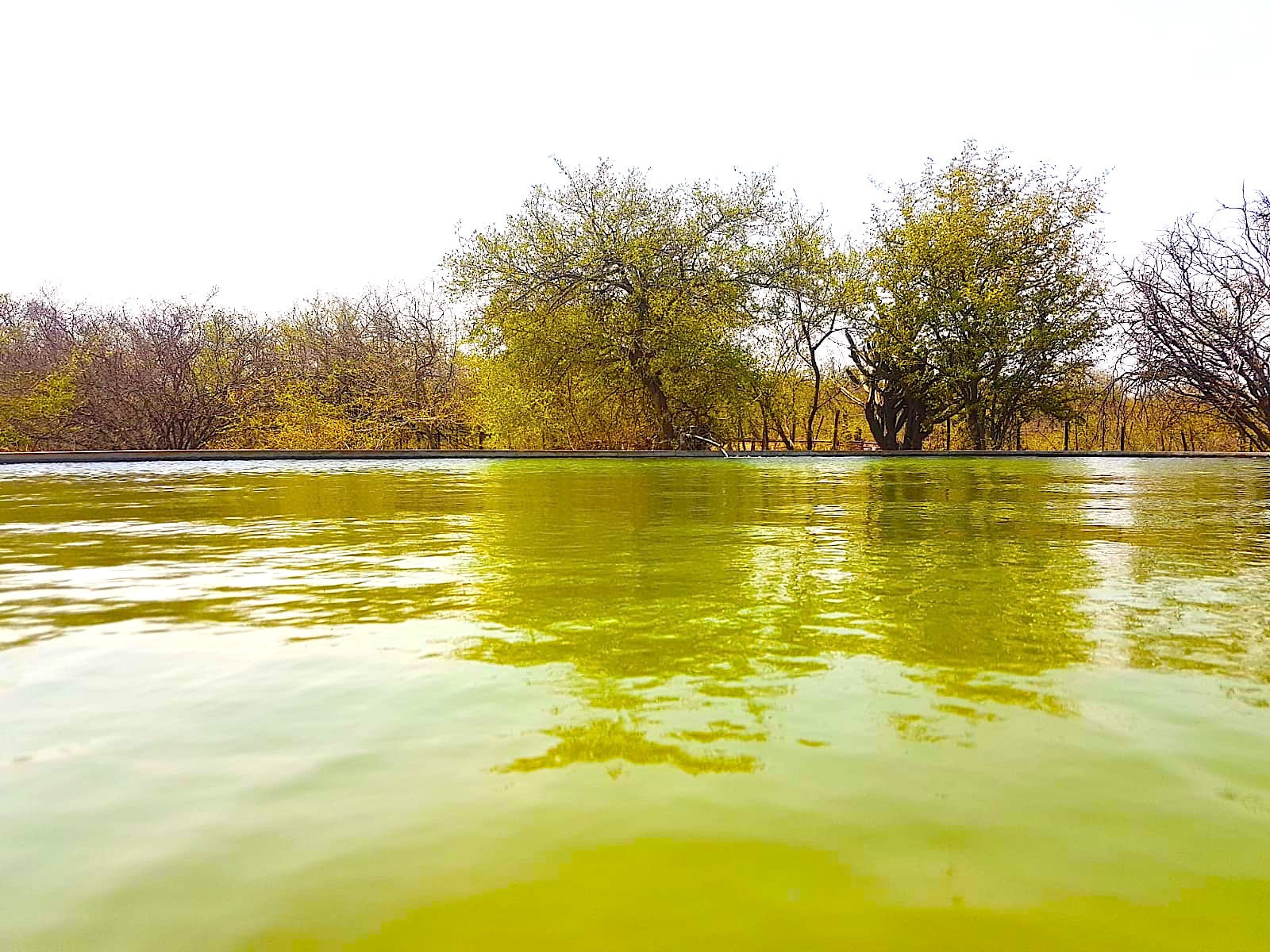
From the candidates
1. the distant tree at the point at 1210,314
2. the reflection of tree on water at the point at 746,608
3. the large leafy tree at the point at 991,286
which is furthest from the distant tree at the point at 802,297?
the reflection of tree on water at the point at 746,608

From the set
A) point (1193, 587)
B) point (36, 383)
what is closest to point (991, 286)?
point (1193, 587)

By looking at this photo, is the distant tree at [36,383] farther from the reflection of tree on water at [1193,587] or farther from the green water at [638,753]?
the reflection of tree on water at [1193,587]

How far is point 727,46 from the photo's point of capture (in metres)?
21.2

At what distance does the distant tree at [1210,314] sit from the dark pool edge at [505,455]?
241 cm

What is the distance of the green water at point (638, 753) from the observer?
1041 millimetres

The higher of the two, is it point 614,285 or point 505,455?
point 614,285

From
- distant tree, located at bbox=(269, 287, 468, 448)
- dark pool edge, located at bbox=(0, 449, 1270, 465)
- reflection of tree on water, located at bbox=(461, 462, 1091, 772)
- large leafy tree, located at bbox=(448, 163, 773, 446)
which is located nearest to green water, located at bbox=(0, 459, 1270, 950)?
reflection of tree on water, located at bbox=(461, 462, 1091, 772)

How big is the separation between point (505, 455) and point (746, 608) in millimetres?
16268

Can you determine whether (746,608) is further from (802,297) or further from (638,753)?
(802,297)

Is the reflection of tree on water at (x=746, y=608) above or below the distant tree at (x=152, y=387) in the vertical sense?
below

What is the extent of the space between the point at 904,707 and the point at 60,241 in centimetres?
3487

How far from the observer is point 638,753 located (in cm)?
158

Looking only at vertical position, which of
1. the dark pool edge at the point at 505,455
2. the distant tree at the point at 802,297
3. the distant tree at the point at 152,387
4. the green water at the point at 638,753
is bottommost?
the green water at the point at 638,753

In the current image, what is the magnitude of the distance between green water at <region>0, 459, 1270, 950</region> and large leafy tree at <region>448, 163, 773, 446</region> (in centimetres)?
1794
